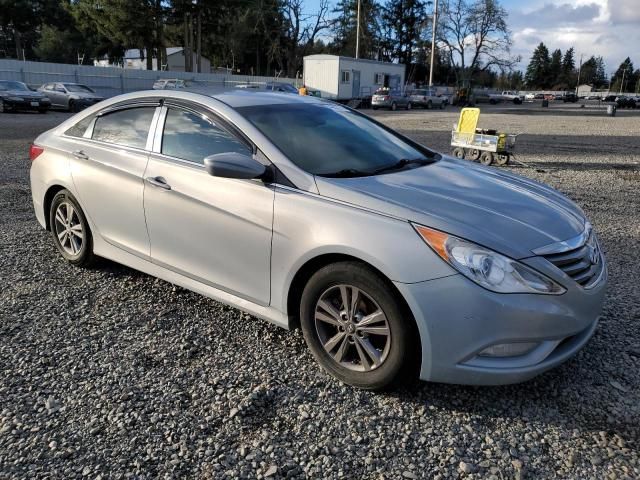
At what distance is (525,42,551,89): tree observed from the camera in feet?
425

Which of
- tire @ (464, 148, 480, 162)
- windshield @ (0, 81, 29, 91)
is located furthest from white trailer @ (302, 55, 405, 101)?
tire @ (464, 148, 480, 162)

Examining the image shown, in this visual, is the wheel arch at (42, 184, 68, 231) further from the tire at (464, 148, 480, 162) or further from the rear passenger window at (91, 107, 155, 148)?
the tire at (464, 148, 480, 162)

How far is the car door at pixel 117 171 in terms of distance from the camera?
393cm

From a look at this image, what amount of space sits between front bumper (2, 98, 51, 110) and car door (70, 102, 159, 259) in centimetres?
2313

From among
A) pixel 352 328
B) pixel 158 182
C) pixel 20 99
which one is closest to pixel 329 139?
pixel 158 182

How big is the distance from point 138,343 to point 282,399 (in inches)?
45.7

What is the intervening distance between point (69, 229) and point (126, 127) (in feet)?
3.81

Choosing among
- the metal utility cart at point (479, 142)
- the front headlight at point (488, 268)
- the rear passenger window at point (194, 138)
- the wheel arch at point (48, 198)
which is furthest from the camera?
the metal utility cart at point (479, 142)

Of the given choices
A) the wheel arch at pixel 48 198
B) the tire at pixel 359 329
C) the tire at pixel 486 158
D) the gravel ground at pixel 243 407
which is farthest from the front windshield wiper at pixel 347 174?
the tire at pixel 486 158

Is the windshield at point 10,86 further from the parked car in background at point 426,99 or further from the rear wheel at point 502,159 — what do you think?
the parked car in background at point 426,99

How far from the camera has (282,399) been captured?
2949mm

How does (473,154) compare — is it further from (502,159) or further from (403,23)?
(403,23)

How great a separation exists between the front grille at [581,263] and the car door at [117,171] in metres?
2.74

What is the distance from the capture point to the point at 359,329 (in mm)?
2912
